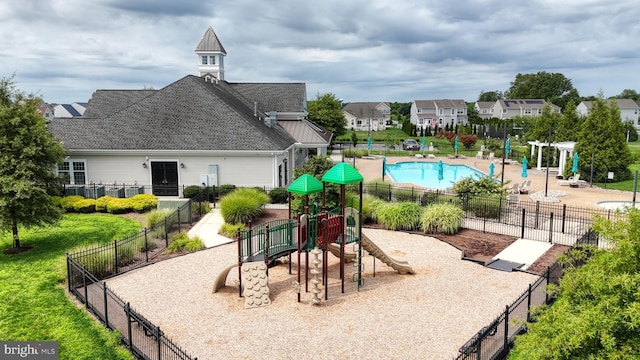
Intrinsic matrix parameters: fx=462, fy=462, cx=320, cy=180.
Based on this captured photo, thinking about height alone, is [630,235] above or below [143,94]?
below

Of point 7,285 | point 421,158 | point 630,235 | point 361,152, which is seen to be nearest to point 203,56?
point 361,152

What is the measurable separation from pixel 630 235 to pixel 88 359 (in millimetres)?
10090

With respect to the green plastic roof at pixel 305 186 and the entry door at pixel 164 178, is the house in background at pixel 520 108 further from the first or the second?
the green plastic roof at pixel 305 186

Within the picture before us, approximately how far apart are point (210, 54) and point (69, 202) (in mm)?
20117

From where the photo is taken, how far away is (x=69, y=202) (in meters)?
24.8

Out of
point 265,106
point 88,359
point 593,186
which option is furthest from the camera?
point 265,106

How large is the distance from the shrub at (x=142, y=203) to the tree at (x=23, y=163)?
246 inches

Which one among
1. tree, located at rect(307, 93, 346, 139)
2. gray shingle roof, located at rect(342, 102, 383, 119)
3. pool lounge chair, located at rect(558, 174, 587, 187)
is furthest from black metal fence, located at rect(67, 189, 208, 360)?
gray shingle roof, located at rect(342, 102, 383, 119)

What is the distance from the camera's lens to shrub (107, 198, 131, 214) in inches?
948

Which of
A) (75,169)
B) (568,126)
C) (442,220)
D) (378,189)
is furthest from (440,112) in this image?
(442,220)

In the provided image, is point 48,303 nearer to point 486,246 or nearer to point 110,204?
point 110,204

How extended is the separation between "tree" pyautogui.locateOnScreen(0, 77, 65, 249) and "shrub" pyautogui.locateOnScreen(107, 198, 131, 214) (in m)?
6.00

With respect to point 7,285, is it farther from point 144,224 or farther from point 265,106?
point 265,106

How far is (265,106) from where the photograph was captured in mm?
39156
